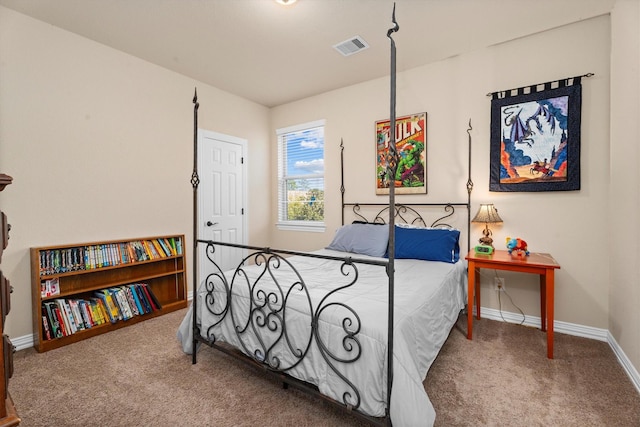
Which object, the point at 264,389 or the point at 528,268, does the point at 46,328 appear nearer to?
the point at 264,389

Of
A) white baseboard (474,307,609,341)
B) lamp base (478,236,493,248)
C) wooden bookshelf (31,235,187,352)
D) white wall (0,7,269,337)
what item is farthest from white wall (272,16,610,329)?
wooden bookshelf (31,235,187,352)

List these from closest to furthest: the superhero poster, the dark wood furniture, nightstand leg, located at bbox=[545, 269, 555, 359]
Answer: the dark wood furniture → nightstand leg, located at bbox=[545, 269, 555, 359] → the superhero poster

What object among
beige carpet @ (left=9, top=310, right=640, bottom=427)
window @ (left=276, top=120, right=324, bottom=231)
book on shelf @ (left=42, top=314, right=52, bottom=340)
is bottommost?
beige carpet @ (left=9, top=310, right=640, bottom=427)

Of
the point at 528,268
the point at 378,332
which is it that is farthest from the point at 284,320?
the point at 528,268

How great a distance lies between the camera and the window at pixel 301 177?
14.3 feet

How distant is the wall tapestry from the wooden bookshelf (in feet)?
11.5

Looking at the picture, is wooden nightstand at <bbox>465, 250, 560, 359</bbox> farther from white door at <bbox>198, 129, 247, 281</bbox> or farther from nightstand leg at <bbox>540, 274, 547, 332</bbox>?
white door at <bbox>198, 129, 247, 281</bbox>

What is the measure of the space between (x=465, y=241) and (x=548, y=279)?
95cm

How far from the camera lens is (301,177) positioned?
14.9ft

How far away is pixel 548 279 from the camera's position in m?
2.28

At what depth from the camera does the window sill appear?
14.1ft

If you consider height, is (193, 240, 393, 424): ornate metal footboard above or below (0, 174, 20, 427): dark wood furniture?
below

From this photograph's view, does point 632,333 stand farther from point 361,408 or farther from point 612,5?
point 612,5

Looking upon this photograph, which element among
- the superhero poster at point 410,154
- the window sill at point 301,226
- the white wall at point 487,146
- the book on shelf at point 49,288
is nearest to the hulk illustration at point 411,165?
the superhero poster at point 410,154
